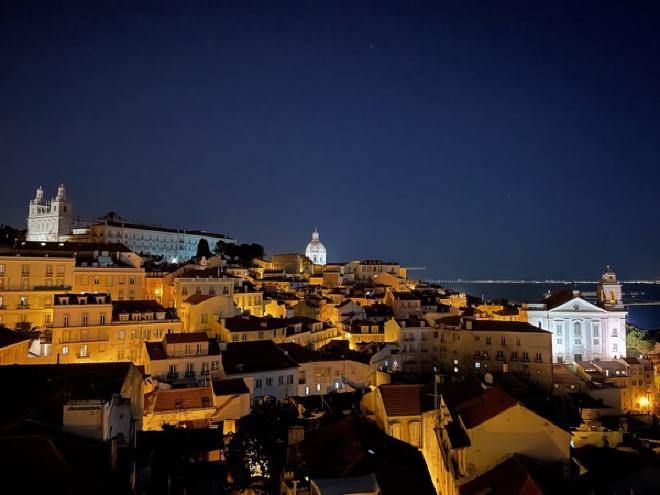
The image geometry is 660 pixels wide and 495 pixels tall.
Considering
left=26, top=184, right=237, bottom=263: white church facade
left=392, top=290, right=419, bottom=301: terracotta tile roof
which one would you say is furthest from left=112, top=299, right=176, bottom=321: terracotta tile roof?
left=26, top=184, right=237, bottom=263: white church facade

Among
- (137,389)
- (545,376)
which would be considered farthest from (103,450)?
(545,376)

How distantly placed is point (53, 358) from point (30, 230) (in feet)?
258

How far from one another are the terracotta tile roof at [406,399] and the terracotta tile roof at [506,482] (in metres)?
6.06

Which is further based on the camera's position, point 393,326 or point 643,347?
point 643,347

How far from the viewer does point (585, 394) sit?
46125 mm

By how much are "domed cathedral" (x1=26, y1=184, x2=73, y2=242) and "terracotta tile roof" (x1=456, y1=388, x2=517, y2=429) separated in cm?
9627

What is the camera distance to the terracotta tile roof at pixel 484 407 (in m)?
21.7

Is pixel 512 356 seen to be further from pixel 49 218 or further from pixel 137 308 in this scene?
pixel 49 218

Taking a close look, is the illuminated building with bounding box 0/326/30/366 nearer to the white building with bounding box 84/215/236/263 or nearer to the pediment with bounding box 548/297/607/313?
the pediment with bounding box 548/297/607/313

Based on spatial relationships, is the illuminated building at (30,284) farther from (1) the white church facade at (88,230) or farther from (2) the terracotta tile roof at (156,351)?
(1) the white church facade at (88,230)

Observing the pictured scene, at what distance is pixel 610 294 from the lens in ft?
213

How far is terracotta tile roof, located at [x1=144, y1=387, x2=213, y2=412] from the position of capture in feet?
91.7

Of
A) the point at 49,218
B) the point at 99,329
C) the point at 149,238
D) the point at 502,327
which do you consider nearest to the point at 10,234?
the point at 49,218

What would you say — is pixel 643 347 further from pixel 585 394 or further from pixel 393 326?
pixel 393 326
